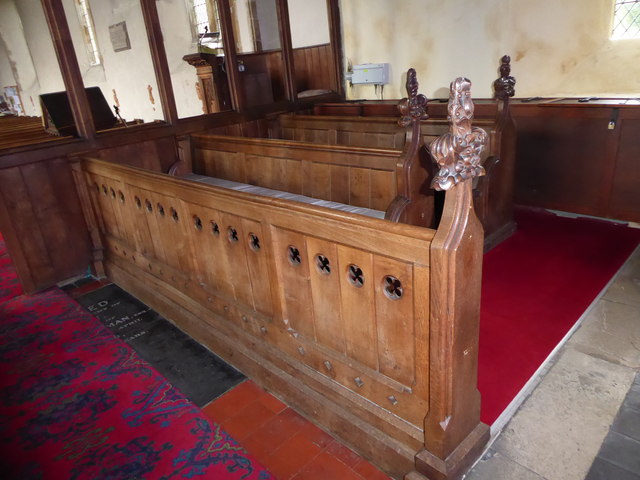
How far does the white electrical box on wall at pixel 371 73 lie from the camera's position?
5.87 m

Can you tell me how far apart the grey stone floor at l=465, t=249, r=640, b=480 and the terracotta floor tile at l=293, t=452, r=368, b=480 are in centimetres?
44

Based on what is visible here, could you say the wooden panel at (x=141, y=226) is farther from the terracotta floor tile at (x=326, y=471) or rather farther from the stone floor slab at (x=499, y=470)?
the stone floor slab at (x=499, y=470)

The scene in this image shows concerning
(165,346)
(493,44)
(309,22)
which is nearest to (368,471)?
(165,346)

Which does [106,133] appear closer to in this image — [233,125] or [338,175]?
[233,125]

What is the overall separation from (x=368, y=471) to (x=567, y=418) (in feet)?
2.81

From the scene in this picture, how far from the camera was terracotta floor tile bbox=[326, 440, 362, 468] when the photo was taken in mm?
1798

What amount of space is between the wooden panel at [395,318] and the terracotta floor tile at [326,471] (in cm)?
45

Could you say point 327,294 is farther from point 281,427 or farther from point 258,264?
point 281,427

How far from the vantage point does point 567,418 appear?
1.89 m

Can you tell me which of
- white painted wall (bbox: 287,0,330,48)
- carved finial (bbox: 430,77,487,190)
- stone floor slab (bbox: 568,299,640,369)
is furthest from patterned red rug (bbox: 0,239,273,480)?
white painted wall (bbox: 287,0,330,48)

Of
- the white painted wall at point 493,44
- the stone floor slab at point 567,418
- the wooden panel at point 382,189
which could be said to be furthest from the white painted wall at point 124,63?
the stone floor slab at point 567,418

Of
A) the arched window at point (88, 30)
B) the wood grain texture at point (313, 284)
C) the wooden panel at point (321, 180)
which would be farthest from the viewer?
the arched window at point (88, 30)

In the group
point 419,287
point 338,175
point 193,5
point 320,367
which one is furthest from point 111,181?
point 193,5

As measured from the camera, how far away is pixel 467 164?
1247 millimetres
